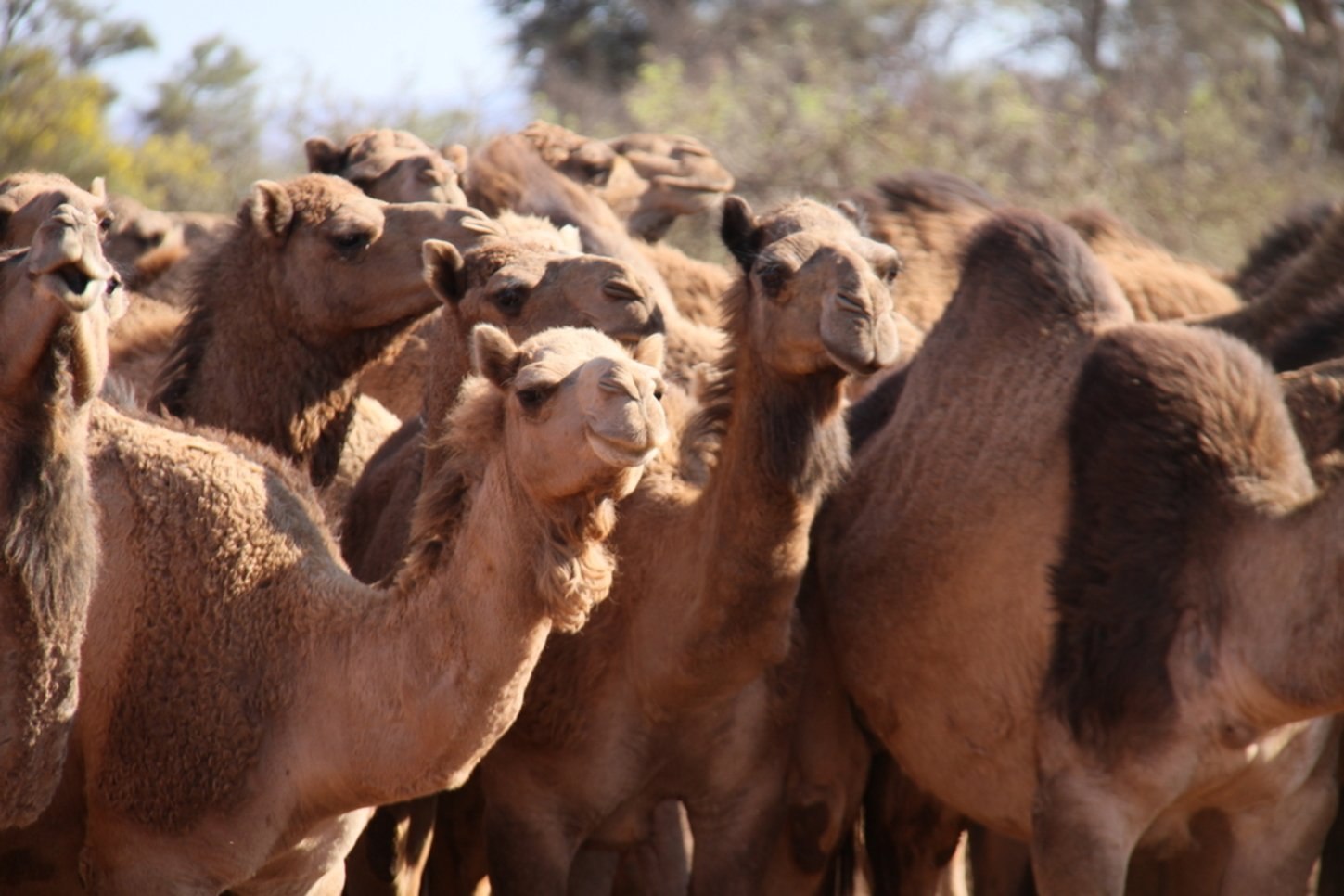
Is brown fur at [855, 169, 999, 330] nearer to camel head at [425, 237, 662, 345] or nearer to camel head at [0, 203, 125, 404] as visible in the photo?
camel head at [425, 237, 662, 345]

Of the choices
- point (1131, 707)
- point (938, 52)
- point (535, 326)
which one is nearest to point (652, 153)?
point (535, 326)

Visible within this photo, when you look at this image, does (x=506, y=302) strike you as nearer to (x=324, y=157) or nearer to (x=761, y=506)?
(x=761, y=506)

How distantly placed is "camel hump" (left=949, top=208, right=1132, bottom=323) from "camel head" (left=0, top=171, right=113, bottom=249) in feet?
10.2

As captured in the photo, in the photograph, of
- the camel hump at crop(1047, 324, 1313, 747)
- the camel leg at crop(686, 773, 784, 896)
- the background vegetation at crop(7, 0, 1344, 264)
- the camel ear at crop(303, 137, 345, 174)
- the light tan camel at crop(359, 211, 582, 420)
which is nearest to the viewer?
the camel hump at crop(1047, 324, 1313, 747)

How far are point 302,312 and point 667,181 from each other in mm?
3970

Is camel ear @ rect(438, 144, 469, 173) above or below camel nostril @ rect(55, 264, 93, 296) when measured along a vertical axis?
below

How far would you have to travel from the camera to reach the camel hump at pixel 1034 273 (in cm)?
673

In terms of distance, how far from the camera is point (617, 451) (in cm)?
441

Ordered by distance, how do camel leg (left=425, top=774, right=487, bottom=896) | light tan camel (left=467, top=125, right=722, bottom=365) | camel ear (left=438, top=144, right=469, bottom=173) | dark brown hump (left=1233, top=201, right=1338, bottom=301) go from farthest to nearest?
camel ear (left=438, top=144, right=469, bottom=173) < dark brown hump (left=1233, top=201, right=1338, bottom=301) < light tan camel (left=467, top=125, right=722, bottom=365) < camel leg (left=425, top=774, right=487, bottom=896)

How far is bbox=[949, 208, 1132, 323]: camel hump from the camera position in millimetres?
6730

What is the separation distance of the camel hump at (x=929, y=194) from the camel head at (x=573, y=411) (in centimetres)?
472

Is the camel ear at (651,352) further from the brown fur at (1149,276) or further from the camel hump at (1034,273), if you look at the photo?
the brown fur at (1149,276)

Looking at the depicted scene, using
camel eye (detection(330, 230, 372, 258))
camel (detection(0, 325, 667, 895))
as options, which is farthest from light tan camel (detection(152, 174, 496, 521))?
camel (detection(0, 325, 667, 895))

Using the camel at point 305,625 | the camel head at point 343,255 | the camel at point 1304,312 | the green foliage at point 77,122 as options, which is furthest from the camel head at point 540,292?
the green foliage at point 77,122
